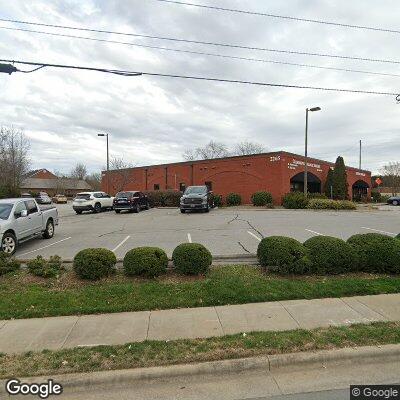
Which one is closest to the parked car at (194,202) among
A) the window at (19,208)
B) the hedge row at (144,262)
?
the window at (19,208)

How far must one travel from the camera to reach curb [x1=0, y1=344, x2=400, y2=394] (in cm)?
349

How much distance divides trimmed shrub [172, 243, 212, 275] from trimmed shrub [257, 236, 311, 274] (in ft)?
4.30

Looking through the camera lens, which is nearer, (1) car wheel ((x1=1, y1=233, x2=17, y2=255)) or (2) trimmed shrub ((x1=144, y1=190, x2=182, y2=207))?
(1) car wheel ((x1=1, y1=233, x2=17, y2=255))

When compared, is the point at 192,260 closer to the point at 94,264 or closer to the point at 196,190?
the point at 94,264

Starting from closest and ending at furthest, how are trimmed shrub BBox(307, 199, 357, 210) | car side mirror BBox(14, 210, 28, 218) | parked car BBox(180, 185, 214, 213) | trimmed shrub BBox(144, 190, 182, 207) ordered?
car side mirror BBox(14, 210, 28, 218), parked car BBox(180, 185, 214, 213), trimmed shrub BBox(307, 199, 357, 210), trimmed shrub BBox(144, 190, 182, 207)

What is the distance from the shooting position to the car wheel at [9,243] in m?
9.02

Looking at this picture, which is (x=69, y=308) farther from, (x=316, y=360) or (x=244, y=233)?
(x=244, y=233)

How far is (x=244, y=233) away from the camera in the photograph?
41.8ft

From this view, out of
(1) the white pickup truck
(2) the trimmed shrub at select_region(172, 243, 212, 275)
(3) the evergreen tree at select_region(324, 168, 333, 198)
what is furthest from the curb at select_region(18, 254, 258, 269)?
(3) the evergreen tree at select_region(324, 168, 333, 198)

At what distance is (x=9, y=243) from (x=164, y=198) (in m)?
22.7

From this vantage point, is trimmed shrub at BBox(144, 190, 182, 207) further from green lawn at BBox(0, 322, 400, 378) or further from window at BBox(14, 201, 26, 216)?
green lawn at BBox(0, 322, 400, 378)

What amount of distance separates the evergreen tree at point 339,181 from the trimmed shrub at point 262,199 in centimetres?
913

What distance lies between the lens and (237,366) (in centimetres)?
370

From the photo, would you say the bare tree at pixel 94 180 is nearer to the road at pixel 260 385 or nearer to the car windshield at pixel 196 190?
the car windshield at pixel 196 190
